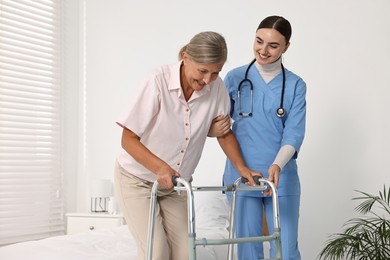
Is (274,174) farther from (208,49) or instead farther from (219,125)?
(208,49)

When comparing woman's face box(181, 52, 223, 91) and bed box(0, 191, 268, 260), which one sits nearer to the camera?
woman's face box(181, 52, 223, 91)

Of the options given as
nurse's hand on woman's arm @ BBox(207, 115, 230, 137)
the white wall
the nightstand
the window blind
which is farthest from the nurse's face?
the window blind

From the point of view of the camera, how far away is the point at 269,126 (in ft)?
9.33

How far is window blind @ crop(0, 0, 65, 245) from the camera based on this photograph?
494cm

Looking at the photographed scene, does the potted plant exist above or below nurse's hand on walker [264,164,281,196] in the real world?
below

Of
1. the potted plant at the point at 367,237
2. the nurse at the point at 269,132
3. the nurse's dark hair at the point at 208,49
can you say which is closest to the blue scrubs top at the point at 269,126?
the nurse at the point at 269,132

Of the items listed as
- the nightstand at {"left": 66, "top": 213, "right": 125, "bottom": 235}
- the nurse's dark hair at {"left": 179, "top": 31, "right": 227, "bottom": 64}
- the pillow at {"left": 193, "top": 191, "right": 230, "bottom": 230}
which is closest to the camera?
the nurse's dark hair at {"left": 179, "top": 31, "right": 227, "bottom": 64}

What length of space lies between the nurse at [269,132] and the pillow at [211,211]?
134 cm

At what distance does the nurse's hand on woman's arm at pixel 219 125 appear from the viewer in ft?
8.62

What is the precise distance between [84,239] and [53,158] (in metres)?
1.87

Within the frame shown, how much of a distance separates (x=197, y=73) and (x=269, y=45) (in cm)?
58

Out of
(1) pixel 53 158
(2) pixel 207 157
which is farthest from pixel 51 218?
(2) pixel 207 157

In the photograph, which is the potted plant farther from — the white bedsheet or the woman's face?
the woman's face

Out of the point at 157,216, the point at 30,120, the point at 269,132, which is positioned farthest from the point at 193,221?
the point at 30,120
